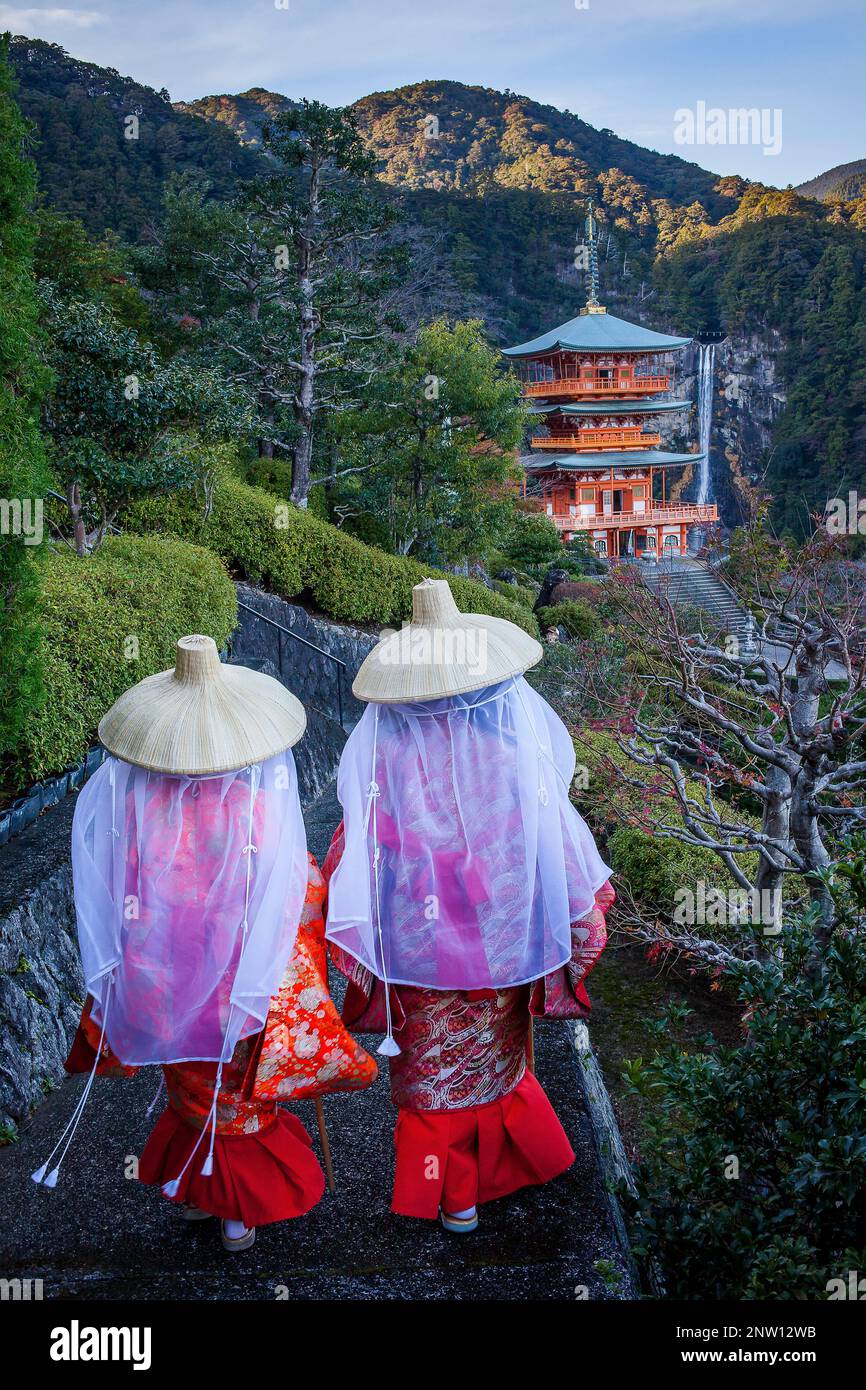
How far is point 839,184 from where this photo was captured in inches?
1895

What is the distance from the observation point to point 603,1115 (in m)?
3.46

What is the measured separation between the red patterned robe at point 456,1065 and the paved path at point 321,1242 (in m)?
0.13

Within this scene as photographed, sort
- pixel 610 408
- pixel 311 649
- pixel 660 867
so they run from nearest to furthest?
1. pixel 660 867
2. pixel 311 649
3. pixel 610 408

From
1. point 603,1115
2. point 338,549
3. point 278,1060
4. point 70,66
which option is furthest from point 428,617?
point 70,66

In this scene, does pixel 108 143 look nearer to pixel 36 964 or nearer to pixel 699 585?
pixel 699 585

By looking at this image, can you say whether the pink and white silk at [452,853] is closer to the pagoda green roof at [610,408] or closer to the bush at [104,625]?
the bush at [104,625]

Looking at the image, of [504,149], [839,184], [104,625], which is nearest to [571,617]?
[104,625]

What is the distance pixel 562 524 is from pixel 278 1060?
27.6 meters

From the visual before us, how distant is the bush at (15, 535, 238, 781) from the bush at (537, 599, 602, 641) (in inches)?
407

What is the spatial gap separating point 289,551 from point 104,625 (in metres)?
6.67

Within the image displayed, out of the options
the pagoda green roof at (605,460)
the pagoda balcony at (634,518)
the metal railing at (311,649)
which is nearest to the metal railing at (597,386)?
the pagoda green roof at (605,460)

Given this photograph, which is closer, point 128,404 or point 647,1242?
point 647,1242

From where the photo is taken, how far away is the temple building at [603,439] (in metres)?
29.2

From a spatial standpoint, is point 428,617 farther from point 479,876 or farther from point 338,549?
point 338,549
